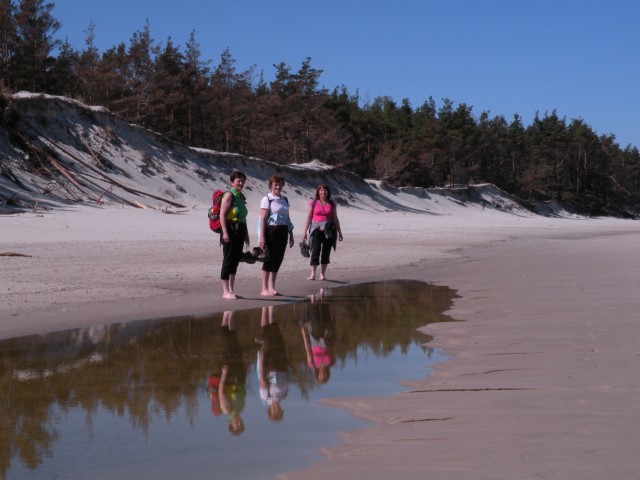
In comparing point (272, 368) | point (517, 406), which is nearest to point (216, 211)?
point (272, 368)

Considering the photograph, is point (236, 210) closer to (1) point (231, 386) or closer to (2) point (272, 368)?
(2) point (272, 368)

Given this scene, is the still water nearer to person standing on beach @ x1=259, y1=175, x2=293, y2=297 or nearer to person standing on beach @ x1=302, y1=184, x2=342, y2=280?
person standing on beach @ x1=259, y1=175, x2=293, y2=297

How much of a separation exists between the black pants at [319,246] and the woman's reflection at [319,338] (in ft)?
8.17

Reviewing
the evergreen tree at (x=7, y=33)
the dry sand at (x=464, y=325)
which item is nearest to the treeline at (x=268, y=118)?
the evergreen tree at (x=7, y=33)

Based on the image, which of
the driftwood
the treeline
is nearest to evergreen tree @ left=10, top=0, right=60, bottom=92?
the treeline

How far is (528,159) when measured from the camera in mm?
97062

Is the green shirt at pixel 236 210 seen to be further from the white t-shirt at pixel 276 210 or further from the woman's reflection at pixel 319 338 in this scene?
the woman's reflection at pixel 319 338

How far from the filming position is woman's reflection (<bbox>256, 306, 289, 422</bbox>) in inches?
182

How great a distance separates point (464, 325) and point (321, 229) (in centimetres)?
539

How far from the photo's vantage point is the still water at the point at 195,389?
11.7ft

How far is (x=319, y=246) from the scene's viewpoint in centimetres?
1255

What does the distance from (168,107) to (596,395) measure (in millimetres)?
50392

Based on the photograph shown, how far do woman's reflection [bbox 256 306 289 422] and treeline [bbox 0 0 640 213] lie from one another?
2678 centimetres

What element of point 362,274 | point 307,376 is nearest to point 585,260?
point 362,274
